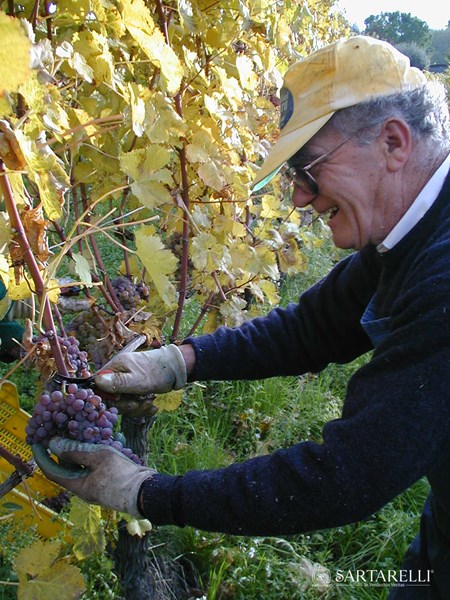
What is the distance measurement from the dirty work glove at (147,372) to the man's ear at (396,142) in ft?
2.82

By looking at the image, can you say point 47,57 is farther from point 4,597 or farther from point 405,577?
point 4,597

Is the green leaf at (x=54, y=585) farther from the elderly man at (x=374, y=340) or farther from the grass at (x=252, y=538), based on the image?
the grass at (x=252, y=538)

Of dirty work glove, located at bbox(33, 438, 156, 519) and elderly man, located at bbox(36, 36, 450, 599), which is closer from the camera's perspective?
elderly man, located at bbox(36, 36, 450, 599)

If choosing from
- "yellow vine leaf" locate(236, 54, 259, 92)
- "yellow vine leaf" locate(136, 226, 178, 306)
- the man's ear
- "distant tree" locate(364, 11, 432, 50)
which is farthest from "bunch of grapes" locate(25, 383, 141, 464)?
"distant tree" locate(364, 11, 432, 50)

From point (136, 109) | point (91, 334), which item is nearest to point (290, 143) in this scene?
point (136, 109)

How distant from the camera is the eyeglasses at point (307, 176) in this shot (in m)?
1.34

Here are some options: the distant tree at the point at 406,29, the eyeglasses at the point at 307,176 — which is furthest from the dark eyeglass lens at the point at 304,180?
the distant tree at the point at 406,29

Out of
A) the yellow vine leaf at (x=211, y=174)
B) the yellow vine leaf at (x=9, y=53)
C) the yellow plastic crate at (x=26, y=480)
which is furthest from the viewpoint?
the yellow plastic crate at (x=26, y=480)

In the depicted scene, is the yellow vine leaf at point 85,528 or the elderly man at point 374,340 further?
the yellow vine leaf at point 85,528

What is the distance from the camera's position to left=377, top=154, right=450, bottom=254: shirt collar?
1.33 meters

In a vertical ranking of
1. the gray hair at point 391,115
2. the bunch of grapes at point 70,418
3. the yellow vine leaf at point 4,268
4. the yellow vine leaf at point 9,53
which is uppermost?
the yellow vine leaf at point 9,53

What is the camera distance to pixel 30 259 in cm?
121

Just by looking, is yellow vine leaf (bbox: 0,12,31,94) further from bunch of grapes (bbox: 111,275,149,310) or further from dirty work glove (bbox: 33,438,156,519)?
bunch of grapes (bbox: 111,275,149,310)

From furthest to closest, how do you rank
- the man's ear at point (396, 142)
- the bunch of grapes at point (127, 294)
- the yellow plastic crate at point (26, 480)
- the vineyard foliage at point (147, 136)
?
the yellow plastic crate at point (26, 480) → the bunch of grapes at point (127, 294) → the man's ear at point (396, 142) → the vineyard foliage at point (147, 136)
